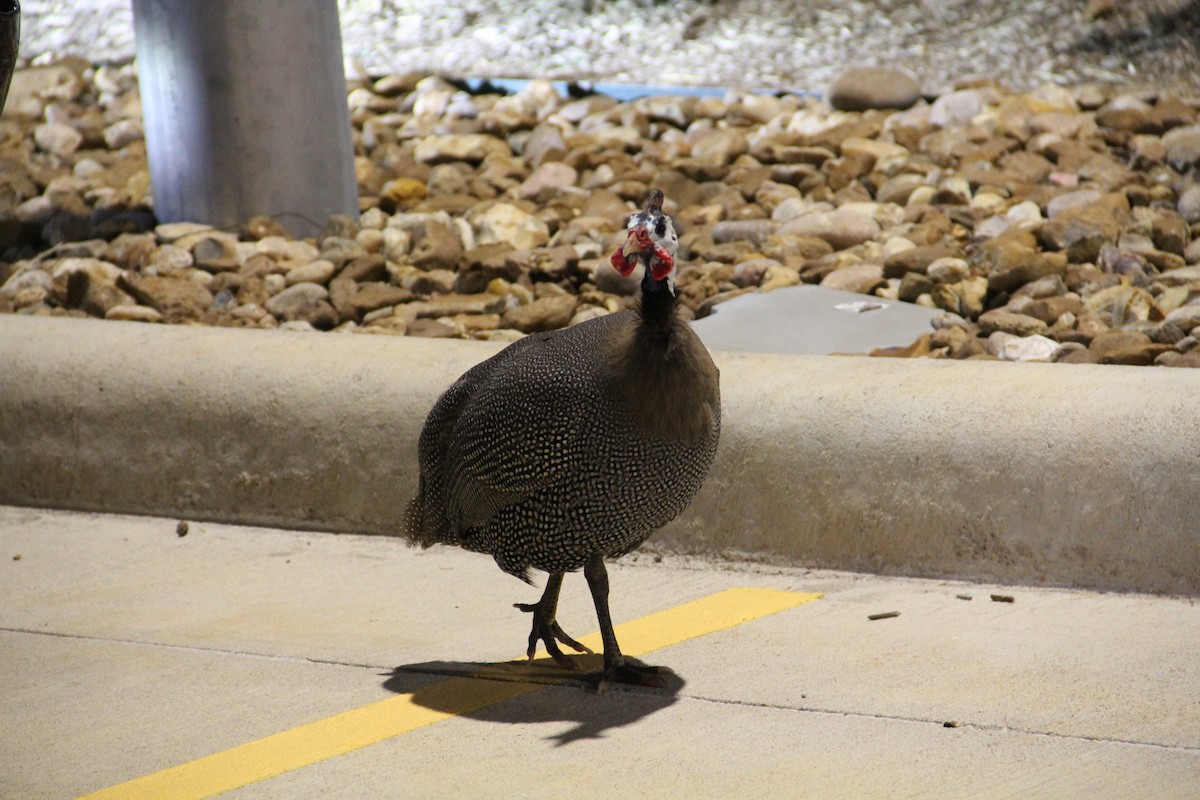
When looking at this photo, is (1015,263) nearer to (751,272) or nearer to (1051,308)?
(1051,308)

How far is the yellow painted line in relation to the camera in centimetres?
350

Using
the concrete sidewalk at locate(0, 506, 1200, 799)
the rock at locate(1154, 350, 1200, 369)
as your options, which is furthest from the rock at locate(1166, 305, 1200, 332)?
the concrete sidewalk at locate(0, 506, 1200, 799)

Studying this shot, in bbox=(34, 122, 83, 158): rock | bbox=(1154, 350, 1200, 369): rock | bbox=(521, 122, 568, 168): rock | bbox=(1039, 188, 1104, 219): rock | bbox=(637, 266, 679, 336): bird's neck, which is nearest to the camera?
bbox=(637, 266, 679, 336): bird's neck

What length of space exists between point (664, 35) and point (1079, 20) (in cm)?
297

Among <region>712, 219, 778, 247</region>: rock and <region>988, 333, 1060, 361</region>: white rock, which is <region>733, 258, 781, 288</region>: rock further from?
<region>988, 333, 1060, 361</region>: white rock

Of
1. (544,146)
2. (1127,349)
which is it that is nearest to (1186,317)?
(1127,349)

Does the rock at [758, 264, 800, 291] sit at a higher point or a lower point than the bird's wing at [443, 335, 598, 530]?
lower

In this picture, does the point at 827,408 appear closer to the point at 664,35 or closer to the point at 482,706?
the point at 482,706

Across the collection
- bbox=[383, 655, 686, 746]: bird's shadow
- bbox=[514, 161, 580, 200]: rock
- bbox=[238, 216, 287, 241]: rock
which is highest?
bbox=[514, 161, 580, 200]: rock

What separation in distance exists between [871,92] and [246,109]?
12.6 feet

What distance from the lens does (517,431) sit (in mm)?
3918

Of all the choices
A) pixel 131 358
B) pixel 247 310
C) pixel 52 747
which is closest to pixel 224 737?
pixel 52 747

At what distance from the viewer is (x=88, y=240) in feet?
27.7

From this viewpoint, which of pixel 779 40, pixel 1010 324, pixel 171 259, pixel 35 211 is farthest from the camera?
pixel 779 40
